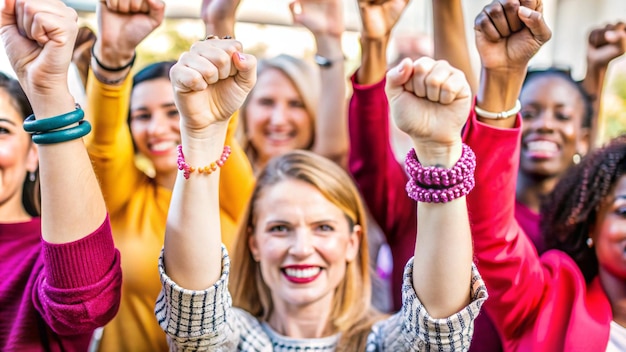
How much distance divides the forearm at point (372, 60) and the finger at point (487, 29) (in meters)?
0.32

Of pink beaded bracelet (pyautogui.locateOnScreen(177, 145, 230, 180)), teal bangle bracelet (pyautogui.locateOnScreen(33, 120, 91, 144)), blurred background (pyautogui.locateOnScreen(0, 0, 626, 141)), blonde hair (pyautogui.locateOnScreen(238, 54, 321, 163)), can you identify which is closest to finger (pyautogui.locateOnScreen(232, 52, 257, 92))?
pink beaded bracelet (pyautogui.locateOnScreen(177, 145, 230, 180))

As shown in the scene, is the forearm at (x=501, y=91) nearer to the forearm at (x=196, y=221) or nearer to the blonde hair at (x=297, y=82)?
the forearm at (x=196, y=221)

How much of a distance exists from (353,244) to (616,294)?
1.42ft

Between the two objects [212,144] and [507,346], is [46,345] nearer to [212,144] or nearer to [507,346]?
[212,144]

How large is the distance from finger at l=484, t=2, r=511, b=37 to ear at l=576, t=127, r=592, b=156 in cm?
70

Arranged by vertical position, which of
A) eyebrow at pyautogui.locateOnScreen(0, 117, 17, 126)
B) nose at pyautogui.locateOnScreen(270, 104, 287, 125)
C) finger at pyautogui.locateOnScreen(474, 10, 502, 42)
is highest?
finger at pyautogui.locateOnScreen(474, 10, 502, 42)

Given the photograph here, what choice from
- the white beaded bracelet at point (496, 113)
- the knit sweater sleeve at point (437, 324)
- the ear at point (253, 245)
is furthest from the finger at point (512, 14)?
the ear at point (253, 245)

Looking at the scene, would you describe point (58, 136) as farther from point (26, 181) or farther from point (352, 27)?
point (352, 27)

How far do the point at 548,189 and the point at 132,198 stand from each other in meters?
0.88

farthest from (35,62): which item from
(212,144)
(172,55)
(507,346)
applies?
(172,55)

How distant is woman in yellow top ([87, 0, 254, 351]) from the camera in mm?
1011

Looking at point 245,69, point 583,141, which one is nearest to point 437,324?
point 245,69

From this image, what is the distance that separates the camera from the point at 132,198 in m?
1.24

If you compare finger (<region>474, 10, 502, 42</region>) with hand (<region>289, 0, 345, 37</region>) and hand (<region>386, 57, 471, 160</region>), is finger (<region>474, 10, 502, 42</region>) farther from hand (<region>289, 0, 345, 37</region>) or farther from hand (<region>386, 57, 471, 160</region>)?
hand (<region>289, 0, 345, 37</region>)
